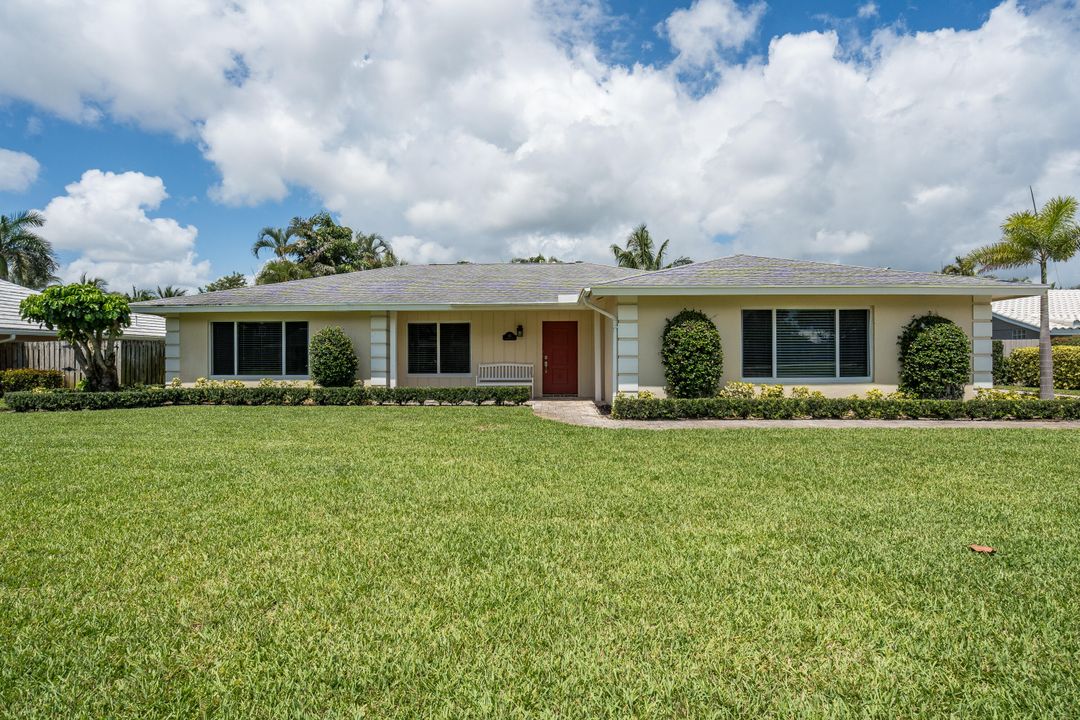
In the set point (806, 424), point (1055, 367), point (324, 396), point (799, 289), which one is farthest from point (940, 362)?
point (324, 396)

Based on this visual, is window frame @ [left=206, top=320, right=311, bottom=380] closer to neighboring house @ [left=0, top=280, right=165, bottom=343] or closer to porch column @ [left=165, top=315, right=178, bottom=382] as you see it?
porch column @ [left=165, top=315, right=178, bottom=382]

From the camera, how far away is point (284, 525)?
14.9 feet

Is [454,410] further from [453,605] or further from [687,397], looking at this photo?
[453,605]

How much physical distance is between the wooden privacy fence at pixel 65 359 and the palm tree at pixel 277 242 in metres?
14.2

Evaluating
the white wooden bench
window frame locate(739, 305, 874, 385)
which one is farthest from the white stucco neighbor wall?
window frame locate(739, 305, 874, 385)

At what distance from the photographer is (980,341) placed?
12891mm

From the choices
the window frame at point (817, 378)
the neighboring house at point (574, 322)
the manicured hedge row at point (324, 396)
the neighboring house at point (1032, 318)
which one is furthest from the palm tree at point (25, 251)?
A: the neighboring house at point (1032, 318)

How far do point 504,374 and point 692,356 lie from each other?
5903 millimetres

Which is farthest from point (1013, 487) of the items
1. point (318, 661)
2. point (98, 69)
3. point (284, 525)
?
point (98, 69)

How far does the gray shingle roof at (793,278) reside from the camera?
12.2 m

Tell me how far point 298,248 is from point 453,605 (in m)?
33.3

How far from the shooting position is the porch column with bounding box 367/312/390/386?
1552 cm

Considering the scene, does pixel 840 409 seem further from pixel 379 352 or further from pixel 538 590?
pixel 379 352

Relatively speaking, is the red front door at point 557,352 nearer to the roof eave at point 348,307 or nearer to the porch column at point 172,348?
the roof eave at point 348,307
